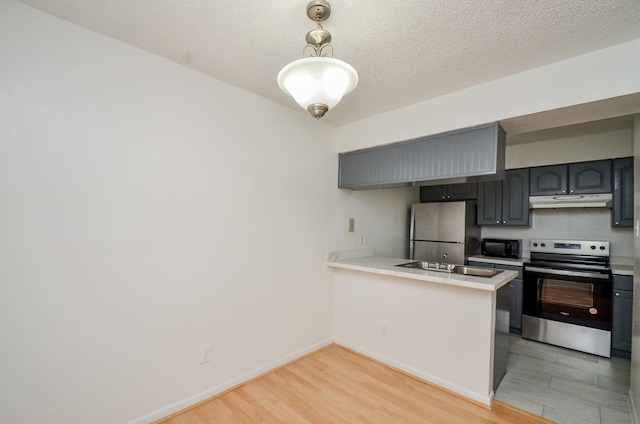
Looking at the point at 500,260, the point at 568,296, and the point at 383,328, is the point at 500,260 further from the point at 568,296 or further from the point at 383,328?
the point at 383,328

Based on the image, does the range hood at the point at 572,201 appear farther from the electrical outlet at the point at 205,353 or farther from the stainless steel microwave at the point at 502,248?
the electrical outlet at the point at 205,353

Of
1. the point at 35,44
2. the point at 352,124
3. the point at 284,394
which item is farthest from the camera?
the point at 352,124

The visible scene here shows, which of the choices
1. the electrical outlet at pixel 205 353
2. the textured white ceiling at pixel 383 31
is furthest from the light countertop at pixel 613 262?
the electrical outlet at pixel 205 353

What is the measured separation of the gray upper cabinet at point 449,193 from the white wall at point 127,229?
2.66 m

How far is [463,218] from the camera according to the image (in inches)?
150

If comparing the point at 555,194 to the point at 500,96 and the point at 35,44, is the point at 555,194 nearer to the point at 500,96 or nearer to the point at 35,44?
the point at 500,96

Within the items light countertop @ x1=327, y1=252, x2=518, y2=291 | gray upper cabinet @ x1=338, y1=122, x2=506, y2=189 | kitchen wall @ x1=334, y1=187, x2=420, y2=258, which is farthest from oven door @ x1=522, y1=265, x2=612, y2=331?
gray upper cabinet @ x1=338, y1=122, x2=506, y2=189

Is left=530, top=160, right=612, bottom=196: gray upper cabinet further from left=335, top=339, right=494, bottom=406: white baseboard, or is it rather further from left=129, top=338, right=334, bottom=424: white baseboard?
left=129, top=338, right=334, bottom=424: white baseboard

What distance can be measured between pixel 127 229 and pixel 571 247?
178 inches

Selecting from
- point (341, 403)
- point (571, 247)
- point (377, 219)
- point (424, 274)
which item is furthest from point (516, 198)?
point (341, 403)

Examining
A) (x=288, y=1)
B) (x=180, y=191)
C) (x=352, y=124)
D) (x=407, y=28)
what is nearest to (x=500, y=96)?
(x=407, y=28)

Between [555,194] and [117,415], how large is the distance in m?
4.67

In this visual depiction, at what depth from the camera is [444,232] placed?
394cm

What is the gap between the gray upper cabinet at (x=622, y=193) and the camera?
3.02 m
